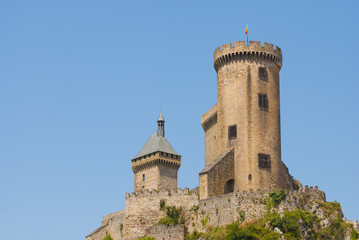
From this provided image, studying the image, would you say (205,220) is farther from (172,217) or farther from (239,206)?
(239,206)

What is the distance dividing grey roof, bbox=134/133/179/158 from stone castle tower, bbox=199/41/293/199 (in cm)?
1610

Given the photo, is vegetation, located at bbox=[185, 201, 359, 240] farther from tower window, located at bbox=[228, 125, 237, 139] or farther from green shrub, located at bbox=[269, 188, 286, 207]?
tower window, located at bbox=[228, 125, 237, 139]

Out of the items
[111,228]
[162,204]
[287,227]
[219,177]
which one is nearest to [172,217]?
[162,204]

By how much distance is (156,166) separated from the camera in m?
86.2

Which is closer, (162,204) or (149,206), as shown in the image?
(162,204)

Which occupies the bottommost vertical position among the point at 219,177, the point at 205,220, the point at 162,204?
the point at 205,220

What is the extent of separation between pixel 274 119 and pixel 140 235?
656 inches

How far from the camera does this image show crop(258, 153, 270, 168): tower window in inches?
2687

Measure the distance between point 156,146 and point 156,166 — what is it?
3.10 m

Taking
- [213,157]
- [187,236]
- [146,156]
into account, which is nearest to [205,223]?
[187,236]

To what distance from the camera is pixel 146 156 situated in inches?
3460

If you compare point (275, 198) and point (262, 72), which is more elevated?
point (262, 72)

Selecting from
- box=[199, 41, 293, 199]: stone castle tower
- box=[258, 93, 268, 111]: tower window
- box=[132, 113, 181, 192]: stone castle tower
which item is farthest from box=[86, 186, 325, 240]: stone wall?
box=[132, 113, 181, 192]: stone castle tower

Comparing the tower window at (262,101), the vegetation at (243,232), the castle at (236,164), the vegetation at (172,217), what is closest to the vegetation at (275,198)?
the castle at (236,164)
